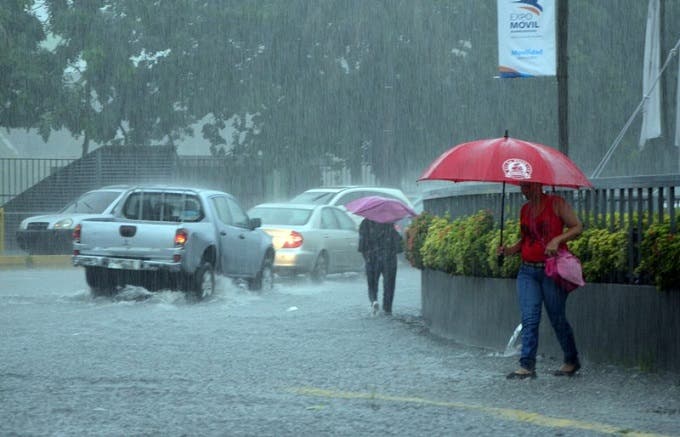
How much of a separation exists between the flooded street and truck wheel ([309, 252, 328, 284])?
22.5ft

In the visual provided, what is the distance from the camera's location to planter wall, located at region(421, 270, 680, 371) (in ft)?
33.4

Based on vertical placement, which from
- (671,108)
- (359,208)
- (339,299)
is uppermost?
(671,108)

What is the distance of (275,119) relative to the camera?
4509 cm

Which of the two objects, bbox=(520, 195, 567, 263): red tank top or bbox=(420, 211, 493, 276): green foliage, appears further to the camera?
bbox=(420, 211, 493, 276): green foliage

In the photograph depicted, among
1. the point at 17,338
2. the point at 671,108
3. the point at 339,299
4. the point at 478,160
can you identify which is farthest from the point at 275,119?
the point at 478,160

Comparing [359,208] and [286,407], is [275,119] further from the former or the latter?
[286,407]

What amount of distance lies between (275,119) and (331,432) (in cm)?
3759

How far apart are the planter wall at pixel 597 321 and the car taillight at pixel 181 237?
5388 millimetres

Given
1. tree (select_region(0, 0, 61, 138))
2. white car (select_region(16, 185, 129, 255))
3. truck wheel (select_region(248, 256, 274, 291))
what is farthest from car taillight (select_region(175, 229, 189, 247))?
tree (select_region(0, 0, 61, 138))

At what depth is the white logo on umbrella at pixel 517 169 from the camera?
9.95 meters

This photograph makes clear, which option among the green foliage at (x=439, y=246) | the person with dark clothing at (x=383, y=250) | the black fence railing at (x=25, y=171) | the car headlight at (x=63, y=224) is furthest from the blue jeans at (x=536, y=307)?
the black fence railing at (x=25, y=171)

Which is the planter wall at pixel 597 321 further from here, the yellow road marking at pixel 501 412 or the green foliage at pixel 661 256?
the yellow road marking at pixel 501 412

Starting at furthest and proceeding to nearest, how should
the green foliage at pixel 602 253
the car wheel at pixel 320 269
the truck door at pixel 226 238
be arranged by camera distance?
the car wheel at pixel 320 269 → the truck door at pixel 226 238 → the green foliage at pixel 602 253

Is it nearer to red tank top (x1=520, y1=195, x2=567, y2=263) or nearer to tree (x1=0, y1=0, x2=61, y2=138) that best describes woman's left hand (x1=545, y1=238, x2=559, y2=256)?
red tank top (x1=520, y1=195, x2=567, y2=263)
